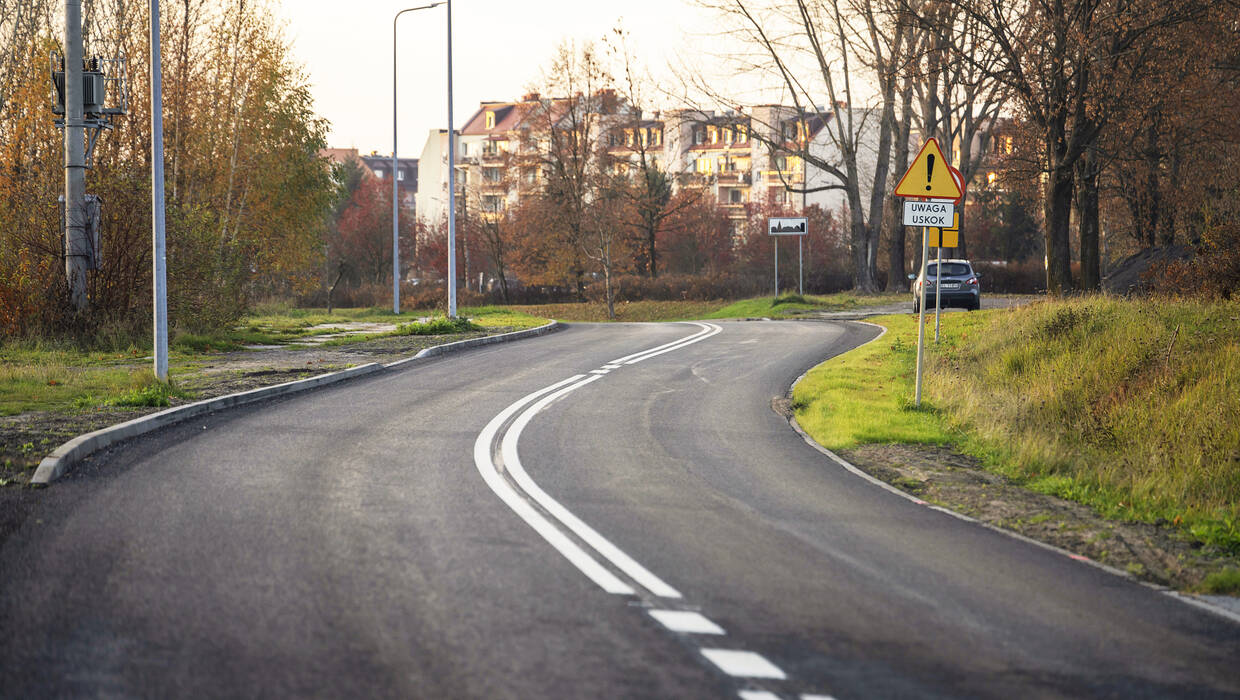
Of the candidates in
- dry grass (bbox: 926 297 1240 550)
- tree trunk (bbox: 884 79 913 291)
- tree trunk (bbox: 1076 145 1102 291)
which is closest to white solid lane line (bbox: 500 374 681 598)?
dry grass (bbox: 926 297 1240 550)

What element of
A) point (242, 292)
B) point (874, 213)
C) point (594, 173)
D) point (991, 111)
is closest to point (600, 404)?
point (242, 292)

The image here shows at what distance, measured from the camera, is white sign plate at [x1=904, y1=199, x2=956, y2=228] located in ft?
44.1

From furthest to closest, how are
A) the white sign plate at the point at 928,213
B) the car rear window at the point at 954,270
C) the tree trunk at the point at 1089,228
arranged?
1. the car rear window at the point at 954,270
2. the tree trunk at the point at 1089,228
3. the white sign plate at the point at 928,213

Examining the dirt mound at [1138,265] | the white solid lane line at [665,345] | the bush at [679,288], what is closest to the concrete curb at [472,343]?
the white solid lane line at [665,345]

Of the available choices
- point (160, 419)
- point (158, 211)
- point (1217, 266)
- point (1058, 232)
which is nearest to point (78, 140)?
point (158, 211)

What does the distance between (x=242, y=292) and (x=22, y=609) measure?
21.1 m

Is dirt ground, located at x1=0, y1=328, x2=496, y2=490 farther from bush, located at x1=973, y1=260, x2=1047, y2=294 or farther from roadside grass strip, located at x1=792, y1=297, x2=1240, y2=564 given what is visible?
bush, located at x1=973, y1=260, x2=1047, y2=294

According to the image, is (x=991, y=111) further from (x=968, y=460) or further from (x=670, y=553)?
→ (x=670, y=553)

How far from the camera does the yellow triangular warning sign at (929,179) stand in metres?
13.1

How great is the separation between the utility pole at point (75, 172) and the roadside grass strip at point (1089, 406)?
506 inches

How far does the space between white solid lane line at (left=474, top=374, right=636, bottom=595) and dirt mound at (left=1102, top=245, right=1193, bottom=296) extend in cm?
2159

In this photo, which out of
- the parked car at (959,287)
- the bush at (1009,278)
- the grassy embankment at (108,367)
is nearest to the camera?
the grassy embankment at (108,367)

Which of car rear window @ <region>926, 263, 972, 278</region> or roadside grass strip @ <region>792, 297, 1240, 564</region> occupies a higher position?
car rear window @ <region>926, 263, 972, 278</region>

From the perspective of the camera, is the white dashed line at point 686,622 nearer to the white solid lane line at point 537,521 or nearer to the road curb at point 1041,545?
the white solid lane line at point 537,521
